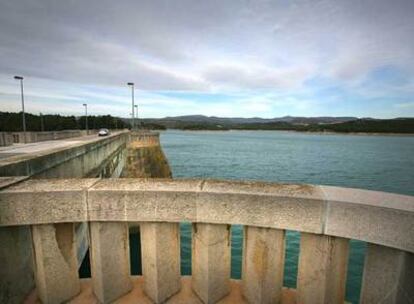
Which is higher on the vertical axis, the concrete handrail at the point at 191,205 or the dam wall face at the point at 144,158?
the concrete handrail at the point at 191,205

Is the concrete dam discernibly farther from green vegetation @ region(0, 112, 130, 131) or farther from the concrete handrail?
green vegetation @ region(0, 112, 130, 131)

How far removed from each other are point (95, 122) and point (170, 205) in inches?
4027

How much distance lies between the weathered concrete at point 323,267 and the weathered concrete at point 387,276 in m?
0.17

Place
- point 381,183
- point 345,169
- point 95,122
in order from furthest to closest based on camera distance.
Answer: point 95,122 → point 345,169 → point 381,183

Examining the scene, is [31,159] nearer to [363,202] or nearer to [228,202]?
[228,202]

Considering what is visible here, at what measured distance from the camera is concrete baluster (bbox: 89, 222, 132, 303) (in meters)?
2.05

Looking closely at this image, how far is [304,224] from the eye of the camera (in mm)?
Answer: 1920

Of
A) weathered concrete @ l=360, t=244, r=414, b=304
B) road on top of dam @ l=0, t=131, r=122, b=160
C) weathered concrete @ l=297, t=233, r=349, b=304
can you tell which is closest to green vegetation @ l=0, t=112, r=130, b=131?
road on top of dam @ l=0, t=131, r=122, b=160

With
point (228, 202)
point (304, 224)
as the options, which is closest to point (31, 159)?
point (228, 202)

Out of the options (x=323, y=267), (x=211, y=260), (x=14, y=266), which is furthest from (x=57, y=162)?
(x=323, y=267)

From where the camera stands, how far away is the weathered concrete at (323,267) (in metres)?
1.93

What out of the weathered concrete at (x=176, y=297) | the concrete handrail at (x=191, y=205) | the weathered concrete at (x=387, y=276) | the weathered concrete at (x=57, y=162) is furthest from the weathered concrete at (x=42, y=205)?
the weathered concrete at (x=57, y=162)

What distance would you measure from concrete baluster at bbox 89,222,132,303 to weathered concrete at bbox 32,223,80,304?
0.67ft

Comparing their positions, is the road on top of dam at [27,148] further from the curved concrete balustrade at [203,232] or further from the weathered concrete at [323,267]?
the weathered concrete at [323,267]
